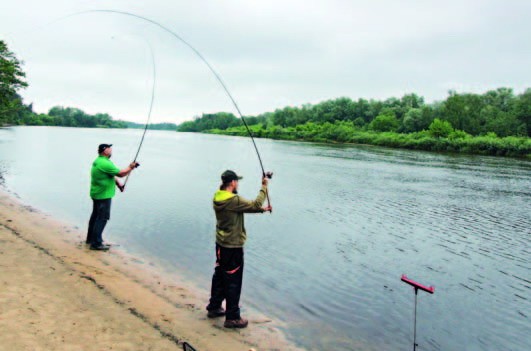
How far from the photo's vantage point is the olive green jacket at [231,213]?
5.63 m

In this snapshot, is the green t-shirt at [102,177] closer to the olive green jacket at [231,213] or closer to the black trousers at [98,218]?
the black trousers at [98,218]

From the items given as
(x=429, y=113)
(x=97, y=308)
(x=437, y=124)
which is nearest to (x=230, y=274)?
(x=97, y=308)

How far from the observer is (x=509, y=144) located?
6894 centimetres

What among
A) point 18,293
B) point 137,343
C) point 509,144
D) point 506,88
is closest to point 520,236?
point 137,343

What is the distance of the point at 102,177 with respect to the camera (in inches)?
339

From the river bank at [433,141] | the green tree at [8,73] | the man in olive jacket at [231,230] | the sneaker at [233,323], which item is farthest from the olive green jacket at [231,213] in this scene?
the river bank at [433,141]

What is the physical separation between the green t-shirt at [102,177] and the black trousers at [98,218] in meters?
0.15

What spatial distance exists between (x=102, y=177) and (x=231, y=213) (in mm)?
4136

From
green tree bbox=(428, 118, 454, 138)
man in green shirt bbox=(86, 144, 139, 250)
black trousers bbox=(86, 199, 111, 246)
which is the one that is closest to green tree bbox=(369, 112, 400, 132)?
green tree bbox=(428, 118, 454, 138)

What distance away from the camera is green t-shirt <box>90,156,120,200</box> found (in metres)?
8.46

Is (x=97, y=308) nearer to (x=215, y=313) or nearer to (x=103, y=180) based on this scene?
(x=215, y=313)

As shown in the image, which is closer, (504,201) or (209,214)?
(209,214)

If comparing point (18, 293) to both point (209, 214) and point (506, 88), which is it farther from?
point (506, 88)

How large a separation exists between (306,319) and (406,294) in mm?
2755
